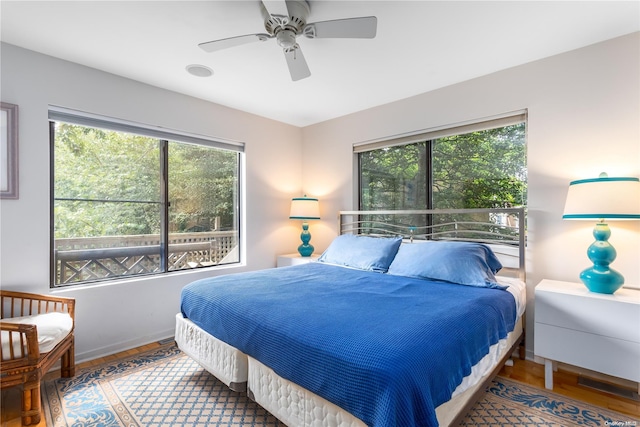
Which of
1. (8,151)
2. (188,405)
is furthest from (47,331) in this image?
(8,151)

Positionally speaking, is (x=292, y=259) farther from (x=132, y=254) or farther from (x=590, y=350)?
(x=590, y=350)

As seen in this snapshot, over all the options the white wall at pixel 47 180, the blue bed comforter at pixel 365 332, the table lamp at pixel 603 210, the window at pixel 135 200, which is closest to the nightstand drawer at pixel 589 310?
the table lamp at pixel 603 210

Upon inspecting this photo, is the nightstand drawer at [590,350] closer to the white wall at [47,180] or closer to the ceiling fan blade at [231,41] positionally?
the ceiling fan blade at [231,41]

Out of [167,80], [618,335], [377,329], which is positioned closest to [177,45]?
[167,80]

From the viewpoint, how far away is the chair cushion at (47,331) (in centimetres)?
177

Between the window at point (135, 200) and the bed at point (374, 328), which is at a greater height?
the window at point (135, 200)

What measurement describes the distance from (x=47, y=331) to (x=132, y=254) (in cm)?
115

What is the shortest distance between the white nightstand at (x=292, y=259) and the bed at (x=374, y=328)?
66 cm

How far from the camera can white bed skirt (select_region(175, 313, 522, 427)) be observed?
55.1 inches

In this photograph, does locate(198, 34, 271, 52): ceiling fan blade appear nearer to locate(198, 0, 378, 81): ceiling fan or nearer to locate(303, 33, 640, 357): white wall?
locate(198, 0, 378, 81): ceiling fan

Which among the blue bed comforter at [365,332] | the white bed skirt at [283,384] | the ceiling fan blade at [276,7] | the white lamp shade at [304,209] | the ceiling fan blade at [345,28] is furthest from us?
the white lamp shade at [304,209]

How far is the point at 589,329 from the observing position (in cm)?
202

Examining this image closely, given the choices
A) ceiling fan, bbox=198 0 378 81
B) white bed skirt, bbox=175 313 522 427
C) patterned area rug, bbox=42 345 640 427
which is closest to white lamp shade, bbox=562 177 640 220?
white bed skirt, bbox=175 313 522 427

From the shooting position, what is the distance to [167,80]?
2918 mm
